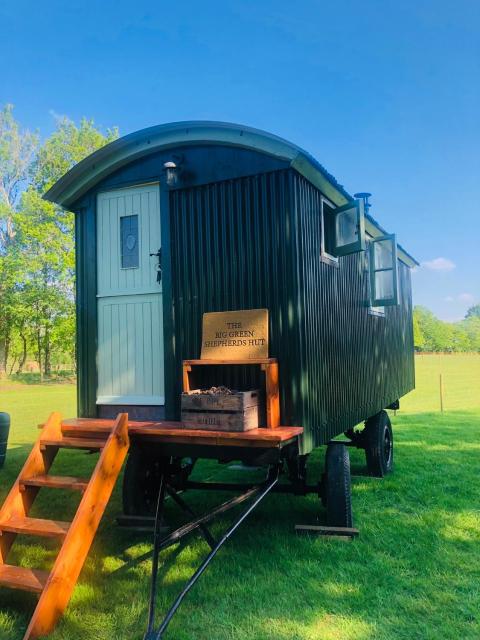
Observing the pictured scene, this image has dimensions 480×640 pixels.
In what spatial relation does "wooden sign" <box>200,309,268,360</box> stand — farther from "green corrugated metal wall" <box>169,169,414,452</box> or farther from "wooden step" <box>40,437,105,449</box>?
"wooden step" <box>40,437,105,449</box>

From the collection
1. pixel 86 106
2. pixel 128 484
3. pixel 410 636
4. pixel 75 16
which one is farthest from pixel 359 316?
pixel 86 106

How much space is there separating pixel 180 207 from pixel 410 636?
3690mm

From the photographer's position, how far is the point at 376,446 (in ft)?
21.2

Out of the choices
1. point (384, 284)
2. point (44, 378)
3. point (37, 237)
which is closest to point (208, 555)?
point (384, 284)

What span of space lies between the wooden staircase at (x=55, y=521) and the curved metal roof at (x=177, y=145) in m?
2.34

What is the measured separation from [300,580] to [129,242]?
3.36 metres

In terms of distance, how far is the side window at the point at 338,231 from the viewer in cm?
503

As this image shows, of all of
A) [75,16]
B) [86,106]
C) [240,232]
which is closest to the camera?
[240,232]

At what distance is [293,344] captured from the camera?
3.99m

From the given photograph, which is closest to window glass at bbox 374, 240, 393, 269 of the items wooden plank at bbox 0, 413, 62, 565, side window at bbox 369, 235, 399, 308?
side window at bbox 369, 235, 399, 308

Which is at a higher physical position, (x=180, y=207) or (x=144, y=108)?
(x=144, y=108)

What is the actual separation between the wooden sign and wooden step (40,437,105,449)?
1.09 m

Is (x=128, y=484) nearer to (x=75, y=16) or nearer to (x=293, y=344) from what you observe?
(x=293, y=344)

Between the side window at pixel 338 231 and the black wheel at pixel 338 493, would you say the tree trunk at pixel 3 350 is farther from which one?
the black wheel at pixel 338 493
